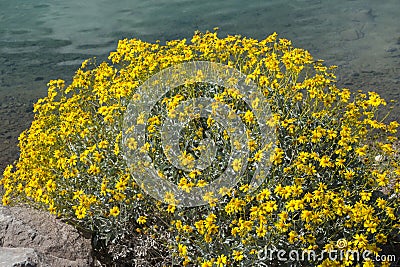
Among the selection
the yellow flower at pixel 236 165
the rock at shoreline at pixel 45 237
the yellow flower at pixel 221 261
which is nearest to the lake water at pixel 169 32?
the rock at shoreline at pixel 45 237

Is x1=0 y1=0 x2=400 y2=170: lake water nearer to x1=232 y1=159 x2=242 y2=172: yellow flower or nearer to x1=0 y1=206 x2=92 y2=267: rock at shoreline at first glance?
x1=0 y1=206 x2=92 y2=267: rock at shoreline

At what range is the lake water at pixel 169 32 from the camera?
8.96 meters

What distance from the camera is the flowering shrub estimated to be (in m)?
3.47

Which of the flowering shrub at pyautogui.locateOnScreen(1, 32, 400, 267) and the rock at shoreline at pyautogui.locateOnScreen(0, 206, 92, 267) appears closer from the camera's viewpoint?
the flowering shrub at pyautogui.locateOnScreen(1, 32, 400, 267)

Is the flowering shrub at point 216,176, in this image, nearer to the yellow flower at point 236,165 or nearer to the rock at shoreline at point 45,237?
the yellow flower at point 236,165

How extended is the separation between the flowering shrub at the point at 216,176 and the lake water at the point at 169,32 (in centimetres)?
355

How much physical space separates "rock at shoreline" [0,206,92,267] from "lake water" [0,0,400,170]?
335 centimetres

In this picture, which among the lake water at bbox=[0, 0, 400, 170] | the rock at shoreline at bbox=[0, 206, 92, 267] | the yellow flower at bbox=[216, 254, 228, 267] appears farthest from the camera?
the lake water at bbox=[0, 0, 400, 170]

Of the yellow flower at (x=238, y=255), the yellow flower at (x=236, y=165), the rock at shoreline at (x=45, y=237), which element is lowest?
the rock at shoreline at (x=45, y=237)

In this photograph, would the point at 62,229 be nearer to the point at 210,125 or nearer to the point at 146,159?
the point at 146,159

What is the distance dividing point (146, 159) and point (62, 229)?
0.96 metres

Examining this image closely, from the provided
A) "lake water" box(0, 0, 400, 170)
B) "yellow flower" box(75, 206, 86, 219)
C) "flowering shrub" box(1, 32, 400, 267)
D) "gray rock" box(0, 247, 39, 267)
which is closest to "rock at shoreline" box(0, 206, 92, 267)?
"flowering shrub" box(1, 32, 400, 267)

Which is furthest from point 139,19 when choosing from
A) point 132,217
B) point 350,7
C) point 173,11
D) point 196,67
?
point 132,217

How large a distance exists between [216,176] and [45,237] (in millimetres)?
1400
